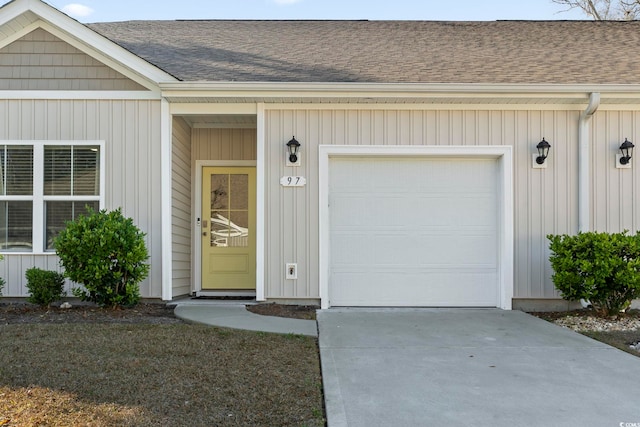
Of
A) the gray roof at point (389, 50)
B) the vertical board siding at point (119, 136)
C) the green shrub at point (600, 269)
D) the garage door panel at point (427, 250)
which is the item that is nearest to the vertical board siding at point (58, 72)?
the vertical board siding at point (119, 136)

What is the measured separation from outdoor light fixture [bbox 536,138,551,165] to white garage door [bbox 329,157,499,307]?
773 millimetres

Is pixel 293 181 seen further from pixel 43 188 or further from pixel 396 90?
pixel 43 188

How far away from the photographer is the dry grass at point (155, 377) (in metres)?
3.17

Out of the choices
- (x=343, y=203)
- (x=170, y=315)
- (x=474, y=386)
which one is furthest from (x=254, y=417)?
(x=343, y=203)

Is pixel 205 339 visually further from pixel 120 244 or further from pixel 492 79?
pixel 492 79

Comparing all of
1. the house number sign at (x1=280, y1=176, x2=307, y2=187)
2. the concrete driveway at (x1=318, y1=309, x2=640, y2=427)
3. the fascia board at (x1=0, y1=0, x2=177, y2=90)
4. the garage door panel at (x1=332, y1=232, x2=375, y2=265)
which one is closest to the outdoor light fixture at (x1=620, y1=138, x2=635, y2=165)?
the concrete driveway at (x1=318, y1=309, x2=640, y2=427)

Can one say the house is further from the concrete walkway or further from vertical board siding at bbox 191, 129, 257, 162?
vertical board siding at bbox 191, 129, 257, 162

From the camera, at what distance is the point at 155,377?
3824mm

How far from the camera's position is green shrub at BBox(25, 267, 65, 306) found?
6.27 m

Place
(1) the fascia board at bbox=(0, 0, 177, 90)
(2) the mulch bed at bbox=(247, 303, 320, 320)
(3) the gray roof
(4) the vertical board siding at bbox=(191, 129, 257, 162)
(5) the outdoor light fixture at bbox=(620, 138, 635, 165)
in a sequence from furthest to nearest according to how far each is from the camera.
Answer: (4) the vertical board siding at bbox=(191, 129, 257, 162), (3) the gray roof, (5) the outdoor light fixture at bbox=(620, 138, 635, 165), (1) the fascia board at bbox=(0, 0, 177, 90), (2) the mulch bed at bbox=(247, 303, 320, 320)

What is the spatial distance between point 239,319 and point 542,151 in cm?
431

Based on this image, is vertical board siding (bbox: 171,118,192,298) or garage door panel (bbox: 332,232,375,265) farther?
vertical board siding (bbox: 171,118,192,298)

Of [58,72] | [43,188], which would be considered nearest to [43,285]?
[43,188]

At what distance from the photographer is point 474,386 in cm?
384
